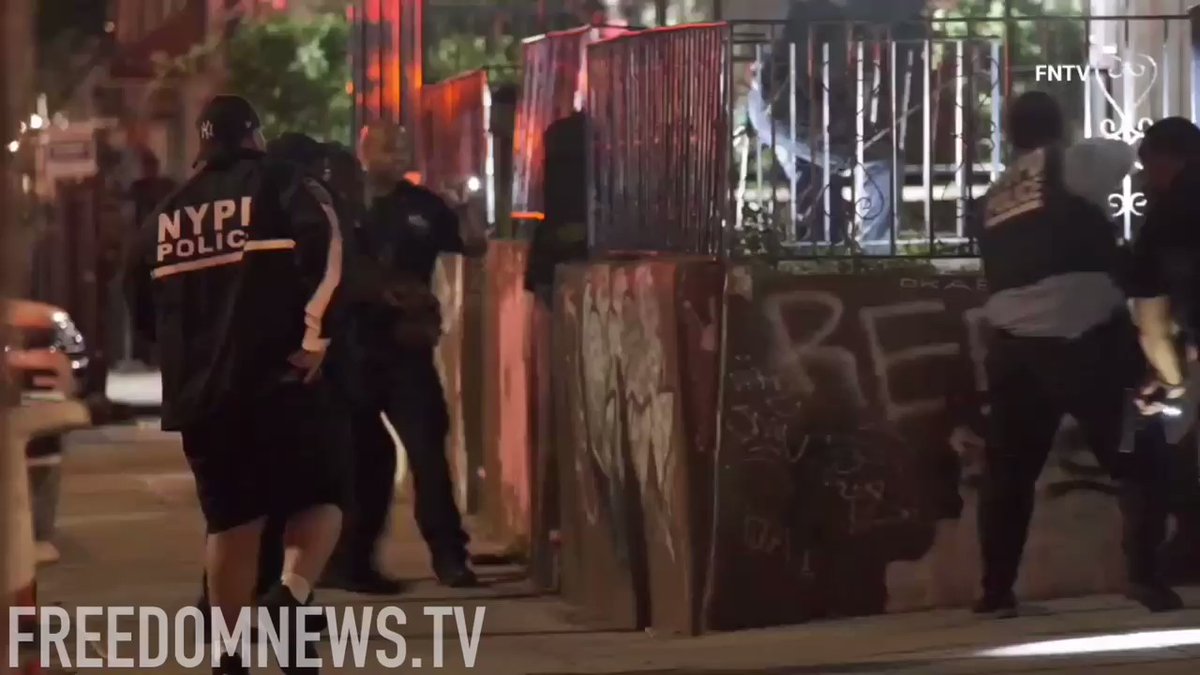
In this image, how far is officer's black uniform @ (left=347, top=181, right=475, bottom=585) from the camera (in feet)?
29.4

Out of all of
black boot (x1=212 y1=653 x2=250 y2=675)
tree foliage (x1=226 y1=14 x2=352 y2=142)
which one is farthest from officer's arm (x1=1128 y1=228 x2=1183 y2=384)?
tree foliage (x1=226 y1=14 x2=352 y2=142)

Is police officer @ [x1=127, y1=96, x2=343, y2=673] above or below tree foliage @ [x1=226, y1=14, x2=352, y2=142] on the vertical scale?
below

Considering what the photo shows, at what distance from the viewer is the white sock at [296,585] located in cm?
660

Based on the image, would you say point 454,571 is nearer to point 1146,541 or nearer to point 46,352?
point 46,352

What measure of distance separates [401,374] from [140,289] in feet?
7.52

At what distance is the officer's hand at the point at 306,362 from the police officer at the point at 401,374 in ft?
7.27

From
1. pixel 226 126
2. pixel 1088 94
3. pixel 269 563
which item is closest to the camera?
pixel 226 126

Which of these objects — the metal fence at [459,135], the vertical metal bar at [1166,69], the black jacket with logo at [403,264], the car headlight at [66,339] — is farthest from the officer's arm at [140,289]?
the metal fence at [459,135]

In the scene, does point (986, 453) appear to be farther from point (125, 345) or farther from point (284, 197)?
point (125, 345)

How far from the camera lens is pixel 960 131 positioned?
841 centimetres

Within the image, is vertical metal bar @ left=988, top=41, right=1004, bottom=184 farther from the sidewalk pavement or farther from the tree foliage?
the tree foliage

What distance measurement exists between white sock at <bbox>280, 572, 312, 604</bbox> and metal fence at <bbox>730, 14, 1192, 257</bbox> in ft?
7.54

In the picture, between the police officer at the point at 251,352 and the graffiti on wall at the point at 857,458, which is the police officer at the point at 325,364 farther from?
the graffiti on wall at the point at 857,458

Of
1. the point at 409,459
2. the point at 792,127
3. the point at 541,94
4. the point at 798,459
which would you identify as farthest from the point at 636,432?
the point at 541,94
